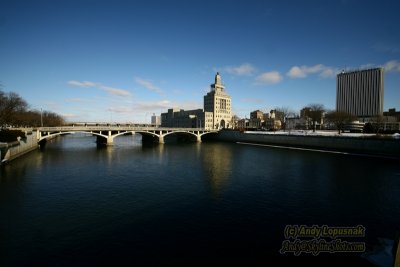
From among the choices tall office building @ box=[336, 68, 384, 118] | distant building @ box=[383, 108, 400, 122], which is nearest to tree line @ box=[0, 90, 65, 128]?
distant building @ box=[383, 108, 400, 122]

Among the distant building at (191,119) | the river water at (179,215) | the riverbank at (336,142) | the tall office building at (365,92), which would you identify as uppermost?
the tall office building at (365,92)

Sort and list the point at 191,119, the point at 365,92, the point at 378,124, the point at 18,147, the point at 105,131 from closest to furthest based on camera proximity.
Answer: the point at 18,147 < the point at 105,131 < the point at 378,124 < the point at 191,119 < the point at 365,92

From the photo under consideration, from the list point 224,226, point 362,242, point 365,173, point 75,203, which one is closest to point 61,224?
point 75,203

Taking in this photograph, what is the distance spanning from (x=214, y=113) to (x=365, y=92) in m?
125

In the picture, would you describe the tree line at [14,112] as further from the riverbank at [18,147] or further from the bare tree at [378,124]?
the bare tree at [378,124]

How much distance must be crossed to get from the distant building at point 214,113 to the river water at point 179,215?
123843 mm

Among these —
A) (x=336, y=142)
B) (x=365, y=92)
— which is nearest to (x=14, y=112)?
(x=336, y=142)

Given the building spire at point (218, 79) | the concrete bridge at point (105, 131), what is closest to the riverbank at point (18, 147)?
the concrete bridge at point (105, 131)

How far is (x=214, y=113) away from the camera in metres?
158

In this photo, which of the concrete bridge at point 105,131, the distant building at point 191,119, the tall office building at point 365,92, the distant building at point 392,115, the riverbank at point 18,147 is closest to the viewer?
the riverbank at point 18,147

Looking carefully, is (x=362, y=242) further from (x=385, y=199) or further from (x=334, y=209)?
(x=385, y=199)

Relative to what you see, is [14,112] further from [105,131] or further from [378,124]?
[378,124]

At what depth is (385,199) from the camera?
22125 millimetres

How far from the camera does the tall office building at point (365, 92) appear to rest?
179525 millimetres
